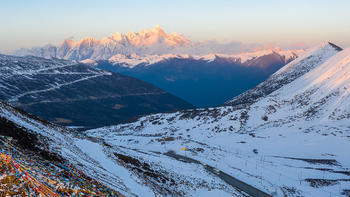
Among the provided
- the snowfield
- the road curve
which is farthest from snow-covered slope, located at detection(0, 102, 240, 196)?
the road curve

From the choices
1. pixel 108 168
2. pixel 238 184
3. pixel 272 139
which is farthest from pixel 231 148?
pixel 108 168

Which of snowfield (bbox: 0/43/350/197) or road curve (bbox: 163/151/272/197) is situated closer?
snowfield (bbox: 0/43/350/197)

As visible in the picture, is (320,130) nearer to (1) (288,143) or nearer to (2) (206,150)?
(1) (288,143)

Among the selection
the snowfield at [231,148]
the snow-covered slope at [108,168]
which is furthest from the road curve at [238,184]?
the snow-covered slope at [108,168]

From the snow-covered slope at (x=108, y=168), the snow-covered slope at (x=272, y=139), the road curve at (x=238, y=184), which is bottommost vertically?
the snow-covered slope at (x=272, y=139)

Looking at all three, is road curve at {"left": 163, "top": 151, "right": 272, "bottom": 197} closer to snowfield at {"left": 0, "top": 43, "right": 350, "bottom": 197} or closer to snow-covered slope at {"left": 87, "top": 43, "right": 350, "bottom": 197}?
snowfield at {"left": 0, "top": 43, "right": 350, "bottom": 197}

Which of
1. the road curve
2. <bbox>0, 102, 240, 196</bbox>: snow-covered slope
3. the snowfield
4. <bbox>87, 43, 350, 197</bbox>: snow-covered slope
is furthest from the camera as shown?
<bbox>87, 43, 350, 197</bbox>: snow-covered slope

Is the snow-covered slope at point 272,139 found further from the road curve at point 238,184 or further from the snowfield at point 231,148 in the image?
the road curve at point 238,184

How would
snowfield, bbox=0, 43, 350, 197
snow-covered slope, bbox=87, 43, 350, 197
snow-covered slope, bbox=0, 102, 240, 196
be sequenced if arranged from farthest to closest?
snow-covered slope, bbox=87, 43, 350, 197, snowfield, bbox=0, 43, 350, 197, snow-covered slope, bbox=0, 102, 240, 196
